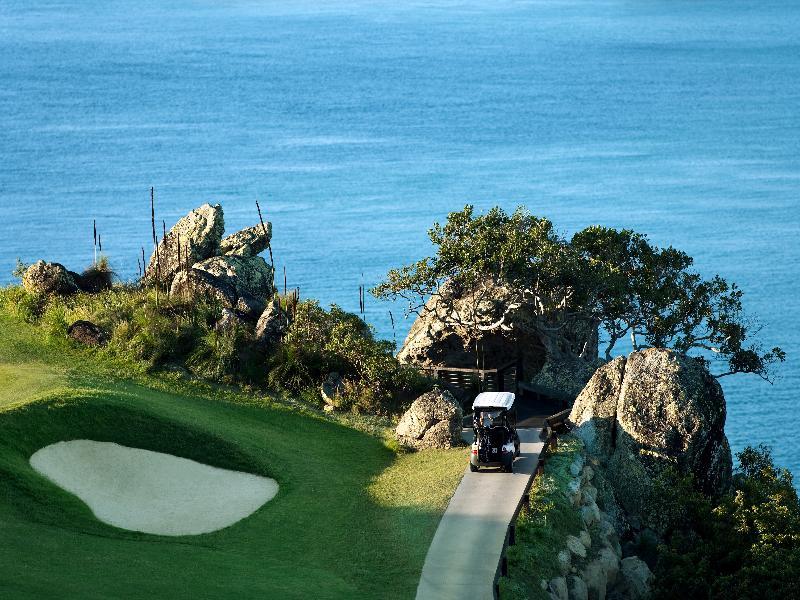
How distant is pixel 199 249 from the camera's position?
55594 millimetres

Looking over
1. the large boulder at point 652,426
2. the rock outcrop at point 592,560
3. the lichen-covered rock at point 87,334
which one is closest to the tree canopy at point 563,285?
the large boulder at point 652,426

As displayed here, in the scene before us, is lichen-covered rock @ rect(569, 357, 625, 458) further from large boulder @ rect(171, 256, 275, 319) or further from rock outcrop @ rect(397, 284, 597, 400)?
large boulder @ rect(171, 256, 275, 319)

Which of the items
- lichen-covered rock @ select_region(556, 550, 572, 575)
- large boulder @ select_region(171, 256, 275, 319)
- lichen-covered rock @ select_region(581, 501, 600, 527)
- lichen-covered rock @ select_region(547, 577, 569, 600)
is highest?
large boulder @ select_region(171, 256, 275, 319)

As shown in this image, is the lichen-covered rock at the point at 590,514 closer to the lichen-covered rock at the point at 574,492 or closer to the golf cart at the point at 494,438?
the lichen-covered rock at the point at 574,492

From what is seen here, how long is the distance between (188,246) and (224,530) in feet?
73.8

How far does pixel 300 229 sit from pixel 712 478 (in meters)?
85.8

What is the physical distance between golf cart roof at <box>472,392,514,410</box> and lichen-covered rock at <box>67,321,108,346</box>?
18.1 metres

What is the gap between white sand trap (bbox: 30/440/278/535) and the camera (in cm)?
3584

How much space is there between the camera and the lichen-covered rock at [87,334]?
5047 centimetres

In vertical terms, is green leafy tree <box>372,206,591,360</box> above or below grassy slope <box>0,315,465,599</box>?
above

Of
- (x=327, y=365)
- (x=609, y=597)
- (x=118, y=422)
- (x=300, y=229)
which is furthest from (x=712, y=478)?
(x=300, y=229)

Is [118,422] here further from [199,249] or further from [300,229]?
[300,229]

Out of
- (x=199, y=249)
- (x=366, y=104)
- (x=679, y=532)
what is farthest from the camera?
(x=366, y=104)

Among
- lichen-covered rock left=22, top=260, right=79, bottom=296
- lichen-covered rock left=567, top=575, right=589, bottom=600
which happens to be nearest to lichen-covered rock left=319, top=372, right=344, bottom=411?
lichen-covered rock left=22, top=260, right=79, bottom=296
